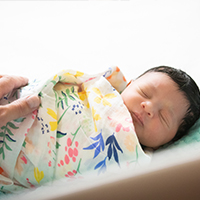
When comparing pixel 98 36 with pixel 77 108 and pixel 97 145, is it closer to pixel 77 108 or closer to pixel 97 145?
pixel 77 108

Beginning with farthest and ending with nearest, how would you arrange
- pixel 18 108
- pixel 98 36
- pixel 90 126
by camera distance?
1. pixel 98 36
2. pixel 90 126
3. pixel 18 108

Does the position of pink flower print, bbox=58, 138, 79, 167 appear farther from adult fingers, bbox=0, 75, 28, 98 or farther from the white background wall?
the white background wall

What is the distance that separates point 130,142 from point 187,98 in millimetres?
302

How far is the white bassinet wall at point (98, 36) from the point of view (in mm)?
1112

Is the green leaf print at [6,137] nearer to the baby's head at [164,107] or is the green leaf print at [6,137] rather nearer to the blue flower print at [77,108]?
the blue flower print at [77,108]

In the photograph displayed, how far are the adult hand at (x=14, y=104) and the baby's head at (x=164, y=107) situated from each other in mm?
365

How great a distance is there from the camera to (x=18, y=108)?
0.69 metres

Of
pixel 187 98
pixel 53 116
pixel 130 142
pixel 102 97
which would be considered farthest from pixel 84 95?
pixel 187 98

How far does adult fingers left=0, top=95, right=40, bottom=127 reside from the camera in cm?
66

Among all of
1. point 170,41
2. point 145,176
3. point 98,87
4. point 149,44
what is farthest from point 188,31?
point 145,176

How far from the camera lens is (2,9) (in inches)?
43.9

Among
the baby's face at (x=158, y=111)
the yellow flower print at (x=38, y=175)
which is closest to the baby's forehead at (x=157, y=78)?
the baby's face at (x=158, y=111)

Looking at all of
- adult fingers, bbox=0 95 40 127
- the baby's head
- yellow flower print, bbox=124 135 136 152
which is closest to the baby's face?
the baby's head

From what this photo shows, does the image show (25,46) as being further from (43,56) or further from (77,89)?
(77,89)
